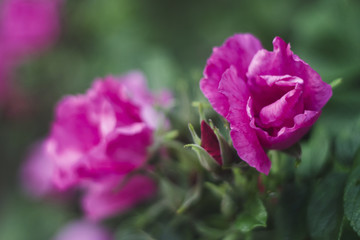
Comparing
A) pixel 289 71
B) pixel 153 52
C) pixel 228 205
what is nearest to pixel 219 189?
pixel 228 205

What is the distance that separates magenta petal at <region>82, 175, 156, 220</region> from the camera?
88 centimetres

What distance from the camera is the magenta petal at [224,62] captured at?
560 mm

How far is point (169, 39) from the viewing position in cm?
178

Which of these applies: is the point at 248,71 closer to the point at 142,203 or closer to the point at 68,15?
the point at 142,203

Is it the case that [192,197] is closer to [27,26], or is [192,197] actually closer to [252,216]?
[252,216]

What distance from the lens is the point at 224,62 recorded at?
597mm

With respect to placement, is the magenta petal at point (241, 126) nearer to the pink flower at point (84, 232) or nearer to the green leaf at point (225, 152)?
the green leaf at point (225, 152)

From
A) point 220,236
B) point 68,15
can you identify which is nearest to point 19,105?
point 68,15

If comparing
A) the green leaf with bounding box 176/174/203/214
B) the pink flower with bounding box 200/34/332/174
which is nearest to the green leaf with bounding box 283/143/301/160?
the pink flower with bounding box 200/34/332/174

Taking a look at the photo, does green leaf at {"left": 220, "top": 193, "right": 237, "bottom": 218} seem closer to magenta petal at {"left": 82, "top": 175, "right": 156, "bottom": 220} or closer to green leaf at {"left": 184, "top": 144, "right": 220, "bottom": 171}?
green leaf at {"left": 184, "top": 144, "right": 220, "bottom": 171}

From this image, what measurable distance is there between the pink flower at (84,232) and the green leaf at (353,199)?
82 cm

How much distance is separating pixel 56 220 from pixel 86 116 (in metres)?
1.16

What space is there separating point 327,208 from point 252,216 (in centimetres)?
11

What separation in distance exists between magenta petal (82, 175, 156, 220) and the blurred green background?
18 cm
